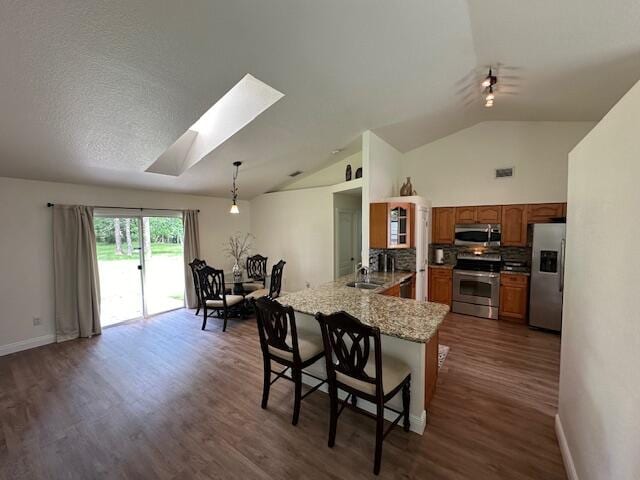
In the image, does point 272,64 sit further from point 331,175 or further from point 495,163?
point 495,163

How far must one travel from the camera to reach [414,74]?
9.36 ft

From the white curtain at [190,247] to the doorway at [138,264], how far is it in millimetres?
128

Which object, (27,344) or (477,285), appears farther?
(477,285)

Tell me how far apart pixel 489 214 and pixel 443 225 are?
799mm

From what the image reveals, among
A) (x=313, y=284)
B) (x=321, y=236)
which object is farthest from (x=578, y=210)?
(x=313, y=284)

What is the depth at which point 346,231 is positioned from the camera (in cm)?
587

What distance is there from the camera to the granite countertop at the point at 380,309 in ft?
6.59

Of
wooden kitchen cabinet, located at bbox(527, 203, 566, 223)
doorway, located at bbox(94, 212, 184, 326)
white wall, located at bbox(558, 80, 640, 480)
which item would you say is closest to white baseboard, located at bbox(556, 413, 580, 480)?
white wall, located at bbox(558, 80, 640, 480)

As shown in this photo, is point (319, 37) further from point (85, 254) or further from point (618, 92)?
point (85, 254)

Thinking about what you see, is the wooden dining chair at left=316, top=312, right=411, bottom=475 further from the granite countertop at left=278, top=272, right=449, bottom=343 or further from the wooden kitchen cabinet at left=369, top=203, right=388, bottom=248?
the wooden kitchen cabinet at left=369, top=203, right=388, bottom=248

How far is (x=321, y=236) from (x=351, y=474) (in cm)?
414

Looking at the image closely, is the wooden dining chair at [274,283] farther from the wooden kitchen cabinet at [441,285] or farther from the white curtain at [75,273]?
the wooden kitchen cabinet at [441,285]

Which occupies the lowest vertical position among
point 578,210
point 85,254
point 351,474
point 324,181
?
point 351,474

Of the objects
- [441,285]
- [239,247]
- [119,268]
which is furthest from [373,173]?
[119,268]
